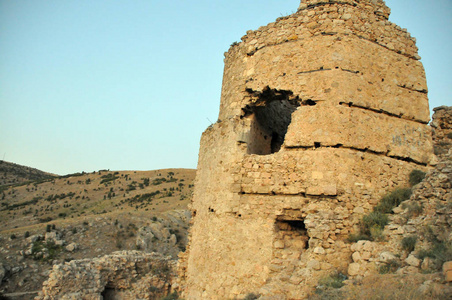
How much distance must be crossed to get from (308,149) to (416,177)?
2.26 meters

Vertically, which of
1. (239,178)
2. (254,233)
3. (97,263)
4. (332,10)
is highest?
(332,10)

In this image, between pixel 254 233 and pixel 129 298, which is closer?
pixel 254 233

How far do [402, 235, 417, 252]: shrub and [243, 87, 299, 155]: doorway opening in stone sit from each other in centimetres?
332

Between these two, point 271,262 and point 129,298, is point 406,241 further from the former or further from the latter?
point 129,298

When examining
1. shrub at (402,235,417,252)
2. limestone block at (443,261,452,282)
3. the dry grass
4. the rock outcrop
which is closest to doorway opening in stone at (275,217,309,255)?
shrub at (402,235,417,252)

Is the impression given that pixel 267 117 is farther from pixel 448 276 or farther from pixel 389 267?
pixel 448 276

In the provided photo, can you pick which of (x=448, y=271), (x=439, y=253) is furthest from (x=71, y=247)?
(x=448, y=271)

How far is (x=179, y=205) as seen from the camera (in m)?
28.0

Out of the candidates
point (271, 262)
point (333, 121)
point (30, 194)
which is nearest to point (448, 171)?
point (333, 121)

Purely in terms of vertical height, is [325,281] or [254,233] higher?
[254,233]

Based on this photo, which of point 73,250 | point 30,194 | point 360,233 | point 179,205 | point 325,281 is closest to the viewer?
point 325,281

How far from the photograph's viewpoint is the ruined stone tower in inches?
243

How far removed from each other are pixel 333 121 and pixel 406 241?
249 centimetres

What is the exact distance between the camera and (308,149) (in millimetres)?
6582
